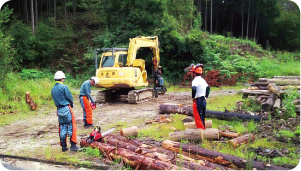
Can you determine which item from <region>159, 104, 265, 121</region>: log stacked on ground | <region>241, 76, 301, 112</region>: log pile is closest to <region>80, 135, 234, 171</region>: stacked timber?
<region>159, 104, 265, 121</region>: log stacked on ground

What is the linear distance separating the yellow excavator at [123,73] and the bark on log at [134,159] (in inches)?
268

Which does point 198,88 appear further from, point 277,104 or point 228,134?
point 277,104

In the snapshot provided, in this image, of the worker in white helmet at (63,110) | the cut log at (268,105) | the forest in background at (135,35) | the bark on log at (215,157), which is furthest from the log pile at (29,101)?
the cut log at (268,105)

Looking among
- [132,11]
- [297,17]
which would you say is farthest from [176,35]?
[297,17]

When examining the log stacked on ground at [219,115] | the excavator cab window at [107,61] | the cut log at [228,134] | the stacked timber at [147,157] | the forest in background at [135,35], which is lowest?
the stacked timber at [147,157]

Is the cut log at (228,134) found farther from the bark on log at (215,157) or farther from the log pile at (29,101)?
the log pile at (29,101)

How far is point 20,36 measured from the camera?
26.1 m

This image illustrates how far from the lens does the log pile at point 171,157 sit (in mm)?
4945

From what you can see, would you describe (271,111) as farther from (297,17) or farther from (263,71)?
(297,17)

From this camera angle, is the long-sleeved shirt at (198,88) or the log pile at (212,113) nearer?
the long-sleeved shirt at (198,88)

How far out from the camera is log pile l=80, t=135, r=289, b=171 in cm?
495

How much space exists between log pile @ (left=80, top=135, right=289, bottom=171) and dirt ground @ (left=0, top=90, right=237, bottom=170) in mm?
1631

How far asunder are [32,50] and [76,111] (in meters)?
16.9

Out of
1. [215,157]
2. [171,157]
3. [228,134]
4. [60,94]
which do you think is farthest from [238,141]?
[60,94]
